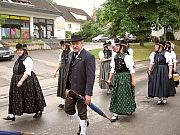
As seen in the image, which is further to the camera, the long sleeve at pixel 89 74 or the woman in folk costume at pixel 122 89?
the woman in folk costume at pixel 122 89

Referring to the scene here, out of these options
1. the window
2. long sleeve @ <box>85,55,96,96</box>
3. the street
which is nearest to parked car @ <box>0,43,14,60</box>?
the window

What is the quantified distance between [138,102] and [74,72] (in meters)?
4.21

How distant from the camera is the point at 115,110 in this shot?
7.92 metres

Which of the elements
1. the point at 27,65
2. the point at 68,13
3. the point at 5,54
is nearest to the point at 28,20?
the point at 5,54

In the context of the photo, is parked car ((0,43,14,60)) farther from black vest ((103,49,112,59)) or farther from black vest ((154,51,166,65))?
black vest ((154,51,166,65))

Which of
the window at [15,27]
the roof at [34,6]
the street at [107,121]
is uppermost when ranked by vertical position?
the roof at [34,6]

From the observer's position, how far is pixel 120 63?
7.75m

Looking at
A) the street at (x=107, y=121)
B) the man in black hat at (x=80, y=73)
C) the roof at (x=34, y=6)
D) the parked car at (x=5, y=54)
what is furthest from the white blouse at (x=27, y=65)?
the roof at (x=34, y=6)

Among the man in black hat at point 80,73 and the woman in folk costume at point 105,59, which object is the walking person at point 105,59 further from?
the man in black hat at point 80,73

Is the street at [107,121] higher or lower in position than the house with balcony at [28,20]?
lower

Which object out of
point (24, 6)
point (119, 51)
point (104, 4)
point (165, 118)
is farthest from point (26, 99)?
point (24, 6)

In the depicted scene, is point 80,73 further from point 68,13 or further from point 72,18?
point 68,13

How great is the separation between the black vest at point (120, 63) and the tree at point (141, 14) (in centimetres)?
2229

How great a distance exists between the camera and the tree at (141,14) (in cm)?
2988
